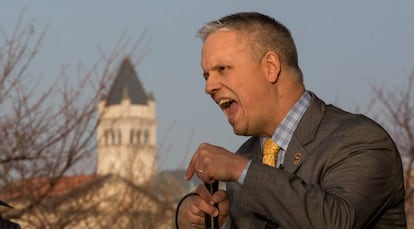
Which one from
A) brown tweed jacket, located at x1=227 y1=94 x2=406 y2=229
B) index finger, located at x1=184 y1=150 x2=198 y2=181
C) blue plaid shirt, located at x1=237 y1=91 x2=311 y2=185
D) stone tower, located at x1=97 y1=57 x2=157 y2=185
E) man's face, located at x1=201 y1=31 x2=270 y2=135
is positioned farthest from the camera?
stone tower, located at x1=97 y1=57 x2=157 y2=185

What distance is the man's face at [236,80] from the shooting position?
2811 mm

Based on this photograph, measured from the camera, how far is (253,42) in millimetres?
2855

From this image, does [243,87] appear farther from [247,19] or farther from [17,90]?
[17,90]

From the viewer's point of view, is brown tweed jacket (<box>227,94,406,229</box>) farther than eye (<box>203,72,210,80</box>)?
No

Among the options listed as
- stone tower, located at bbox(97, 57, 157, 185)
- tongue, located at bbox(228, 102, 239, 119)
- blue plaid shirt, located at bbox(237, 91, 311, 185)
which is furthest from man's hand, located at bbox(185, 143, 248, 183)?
stone tower, located at bbox(97, 57, 157, 185)

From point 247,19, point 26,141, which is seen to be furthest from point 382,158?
point 26,141

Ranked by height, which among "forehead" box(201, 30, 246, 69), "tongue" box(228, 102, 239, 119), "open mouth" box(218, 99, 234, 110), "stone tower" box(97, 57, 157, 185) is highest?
"forehead" box(201, 30, 246, 69)

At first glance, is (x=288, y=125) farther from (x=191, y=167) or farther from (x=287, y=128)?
(x=191, y=167)

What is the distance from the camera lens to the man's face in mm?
2811

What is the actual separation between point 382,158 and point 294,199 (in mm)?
310

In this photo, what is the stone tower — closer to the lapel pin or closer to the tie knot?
the tie knot

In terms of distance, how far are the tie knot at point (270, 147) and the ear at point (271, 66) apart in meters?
0.18

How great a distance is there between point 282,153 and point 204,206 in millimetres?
249

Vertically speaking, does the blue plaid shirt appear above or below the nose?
below
